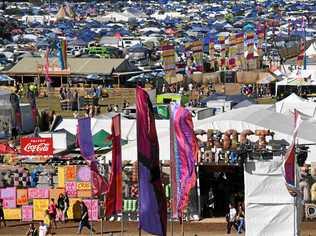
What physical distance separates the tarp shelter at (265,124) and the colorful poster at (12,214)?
4.73 m

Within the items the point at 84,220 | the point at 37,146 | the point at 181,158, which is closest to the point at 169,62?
the point at 37,146

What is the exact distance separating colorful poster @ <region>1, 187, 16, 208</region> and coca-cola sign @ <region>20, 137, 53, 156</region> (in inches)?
117

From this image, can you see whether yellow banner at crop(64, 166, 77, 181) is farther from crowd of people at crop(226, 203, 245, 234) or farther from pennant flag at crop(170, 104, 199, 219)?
pennant flag at crop(170, 104, 199, 219)

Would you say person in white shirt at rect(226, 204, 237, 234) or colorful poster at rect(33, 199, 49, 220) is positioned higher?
person in white shirt at rect(226, 204, 237, 234)

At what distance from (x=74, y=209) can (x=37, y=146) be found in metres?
3.57

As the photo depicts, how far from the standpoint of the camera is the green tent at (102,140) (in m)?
24.6

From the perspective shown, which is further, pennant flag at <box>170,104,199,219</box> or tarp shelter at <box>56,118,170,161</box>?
tarp shelter at <box>56,118,170,161</box>

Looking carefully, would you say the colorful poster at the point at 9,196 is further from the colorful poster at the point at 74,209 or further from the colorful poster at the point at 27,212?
the colorful poster at the point at 74,209

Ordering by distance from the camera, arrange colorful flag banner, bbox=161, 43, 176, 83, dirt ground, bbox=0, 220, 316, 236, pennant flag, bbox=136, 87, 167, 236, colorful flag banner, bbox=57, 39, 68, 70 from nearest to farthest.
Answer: pennant flag, bbox=136, 87, 167, 236, dirt ground, bbox=0, 220, 316, 236, colorful flag banner, bbox=161, 43, 176, 83, colorful flag banner, bbox=57, 39, 68, 70

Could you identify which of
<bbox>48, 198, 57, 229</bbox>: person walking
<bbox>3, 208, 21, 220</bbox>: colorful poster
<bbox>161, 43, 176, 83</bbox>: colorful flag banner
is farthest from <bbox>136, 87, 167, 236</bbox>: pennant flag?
<bbox>161, 43, 176, 83</bbox>: colorful flag banner

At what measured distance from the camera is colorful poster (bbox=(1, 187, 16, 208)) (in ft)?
68.1

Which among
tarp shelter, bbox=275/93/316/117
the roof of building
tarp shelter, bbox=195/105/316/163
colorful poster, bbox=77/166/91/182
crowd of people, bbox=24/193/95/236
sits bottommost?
the roof of building

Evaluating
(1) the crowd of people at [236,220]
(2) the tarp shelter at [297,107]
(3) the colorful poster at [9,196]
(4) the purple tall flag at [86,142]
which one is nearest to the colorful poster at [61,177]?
(3) the colorful poster at [9,196]

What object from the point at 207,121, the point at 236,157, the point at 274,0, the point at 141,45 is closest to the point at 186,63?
the point at 141,45
